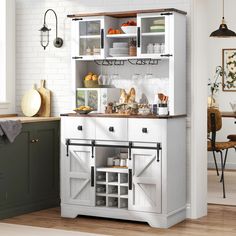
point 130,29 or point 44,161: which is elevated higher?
point 130,29

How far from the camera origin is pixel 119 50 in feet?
21.6

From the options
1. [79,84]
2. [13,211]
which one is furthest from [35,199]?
[79,84]

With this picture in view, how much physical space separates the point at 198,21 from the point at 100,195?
1.96 meters

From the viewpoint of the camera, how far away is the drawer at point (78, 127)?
6.46 meters

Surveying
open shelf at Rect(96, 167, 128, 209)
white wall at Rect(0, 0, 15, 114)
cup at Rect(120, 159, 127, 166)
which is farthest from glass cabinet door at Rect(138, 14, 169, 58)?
white wall at Rect(0, 0, 15, 114)

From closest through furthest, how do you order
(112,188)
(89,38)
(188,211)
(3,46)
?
(112,188)
(188,211)
(89,38)
(3,46)

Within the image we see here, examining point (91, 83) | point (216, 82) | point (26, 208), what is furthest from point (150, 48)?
point (216, 82)

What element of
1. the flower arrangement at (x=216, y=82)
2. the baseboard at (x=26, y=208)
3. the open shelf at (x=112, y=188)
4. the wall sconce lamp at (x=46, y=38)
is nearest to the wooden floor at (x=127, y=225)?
the baseboard at (x=26, y=208)

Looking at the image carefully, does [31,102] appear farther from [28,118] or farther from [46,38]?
[46,38]

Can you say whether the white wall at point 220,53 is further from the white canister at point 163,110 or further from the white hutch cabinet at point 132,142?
the white canister at point 163,110

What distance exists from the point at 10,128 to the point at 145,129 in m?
1.33

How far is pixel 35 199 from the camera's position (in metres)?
6.92

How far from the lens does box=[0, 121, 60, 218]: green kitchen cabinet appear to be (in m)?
6.50

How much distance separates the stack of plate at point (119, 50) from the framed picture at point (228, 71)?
13.9 feet
